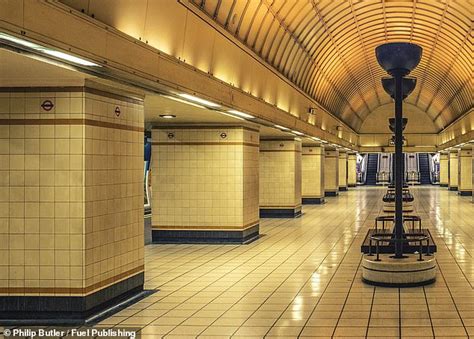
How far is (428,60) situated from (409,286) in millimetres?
23228

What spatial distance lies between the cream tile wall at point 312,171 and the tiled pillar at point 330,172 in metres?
7.84

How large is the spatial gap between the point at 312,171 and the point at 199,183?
58.1 ft

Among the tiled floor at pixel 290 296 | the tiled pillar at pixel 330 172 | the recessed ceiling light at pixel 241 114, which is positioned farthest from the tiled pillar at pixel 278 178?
the tiled pillar at pixel 330 172

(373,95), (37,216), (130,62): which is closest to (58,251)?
(37,216)

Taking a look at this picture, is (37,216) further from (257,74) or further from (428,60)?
(428,60)

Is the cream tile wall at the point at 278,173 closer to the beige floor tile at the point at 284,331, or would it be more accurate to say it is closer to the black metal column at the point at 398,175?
the black metal column at the point at 398,175

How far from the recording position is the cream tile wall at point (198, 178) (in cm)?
1825

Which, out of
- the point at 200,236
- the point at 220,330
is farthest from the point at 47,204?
the point at 200,236

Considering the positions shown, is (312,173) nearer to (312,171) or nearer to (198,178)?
(312,171)

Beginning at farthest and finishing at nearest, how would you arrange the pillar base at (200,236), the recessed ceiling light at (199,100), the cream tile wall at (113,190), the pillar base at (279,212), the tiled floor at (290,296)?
1. the pillar base at (279,212)
2. the pillar base at (200,236)
3. the recessed ceiling light at (199,100)
4. the cream tile wall at (113,190)
5. the tiled floor at (290,296)

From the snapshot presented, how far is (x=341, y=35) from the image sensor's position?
24.8 m

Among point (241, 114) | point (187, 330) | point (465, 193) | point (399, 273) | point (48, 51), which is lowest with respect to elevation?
point (187, 330)

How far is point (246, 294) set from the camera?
11211mm

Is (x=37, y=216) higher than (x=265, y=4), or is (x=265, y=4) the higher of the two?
(x=265, y=4)
